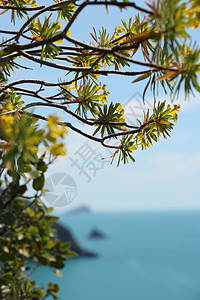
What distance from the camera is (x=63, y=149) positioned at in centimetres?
63

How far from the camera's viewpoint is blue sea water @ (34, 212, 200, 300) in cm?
752

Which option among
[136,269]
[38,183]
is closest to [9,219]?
[38,183]

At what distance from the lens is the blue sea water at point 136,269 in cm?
752

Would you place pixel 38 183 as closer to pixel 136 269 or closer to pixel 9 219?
pixel 9 219

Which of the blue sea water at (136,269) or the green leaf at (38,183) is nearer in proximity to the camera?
the green leaf at (38,183)

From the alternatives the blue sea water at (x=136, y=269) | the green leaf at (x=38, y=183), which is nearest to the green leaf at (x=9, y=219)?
the green leaf at (x=38, y=183)

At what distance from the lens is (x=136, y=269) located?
1105cm

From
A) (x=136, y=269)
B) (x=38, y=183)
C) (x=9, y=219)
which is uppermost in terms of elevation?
(x=38, y=183)

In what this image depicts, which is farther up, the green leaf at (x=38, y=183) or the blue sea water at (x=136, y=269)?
the green leaf at (x=38, y=183)

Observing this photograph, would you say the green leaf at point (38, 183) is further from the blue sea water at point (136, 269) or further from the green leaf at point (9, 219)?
the blue sea water at point (136, 269)

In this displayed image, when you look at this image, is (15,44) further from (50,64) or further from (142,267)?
(142,267)

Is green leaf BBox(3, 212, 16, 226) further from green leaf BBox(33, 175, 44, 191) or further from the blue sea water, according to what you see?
the blue sea water

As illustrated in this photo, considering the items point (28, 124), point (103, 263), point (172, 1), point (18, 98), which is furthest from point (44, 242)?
point (103, 263)

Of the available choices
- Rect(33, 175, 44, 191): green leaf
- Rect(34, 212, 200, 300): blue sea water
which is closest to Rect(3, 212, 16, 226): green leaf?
Rect(33, 175, 44, 191): green leaf
